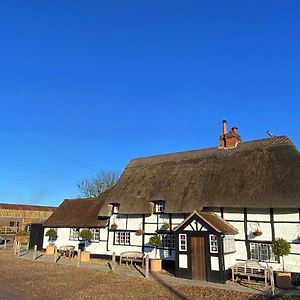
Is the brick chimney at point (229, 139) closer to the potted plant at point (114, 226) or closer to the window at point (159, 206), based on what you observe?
the window at point (159, 206)

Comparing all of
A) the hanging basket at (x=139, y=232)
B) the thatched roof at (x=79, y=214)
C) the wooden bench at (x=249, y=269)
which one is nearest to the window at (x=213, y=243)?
the wooden bench at (x=249, y=269)

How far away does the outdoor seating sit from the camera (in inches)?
1120

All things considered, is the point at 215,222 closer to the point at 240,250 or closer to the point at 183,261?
the point at 240,250

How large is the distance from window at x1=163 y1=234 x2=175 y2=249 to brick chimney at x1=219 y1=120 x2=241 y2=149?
7624 mm

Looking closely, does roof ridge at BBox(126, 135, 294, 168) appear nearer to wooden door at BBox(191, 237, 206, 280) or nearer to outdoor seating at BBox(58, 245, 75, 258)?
wooden door at BBox(191, 237, 206, 280)

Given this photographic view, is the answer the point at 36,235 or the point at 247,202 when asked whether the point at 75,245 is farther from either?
the point at 247,202

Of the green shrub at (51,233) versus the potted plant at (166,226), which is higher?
the potted plant at (166,226)

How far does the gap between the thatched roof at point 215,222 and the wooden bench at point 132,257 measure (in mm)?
5129

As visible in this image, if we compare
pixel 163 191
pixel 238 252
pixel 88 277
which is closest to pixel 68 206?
pixel 163 191

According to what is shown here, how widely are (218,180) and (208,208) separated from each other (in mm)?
1969

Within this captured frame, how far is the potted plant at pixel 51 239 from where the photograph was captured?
30716 millimetres

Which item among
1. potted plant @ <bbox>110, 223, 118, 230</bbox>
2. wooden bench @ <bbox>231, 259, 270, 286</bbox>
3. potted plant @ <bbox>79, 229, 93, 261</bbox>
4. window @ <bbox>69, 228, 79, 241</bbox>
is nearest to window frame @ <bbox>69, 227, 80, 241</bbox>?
window @ <bbox>69, 228, 79, 241</bbox>

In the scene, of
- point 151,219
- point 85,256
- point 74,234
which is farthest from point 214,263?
point 74,234

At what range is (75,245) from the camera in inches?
1166
